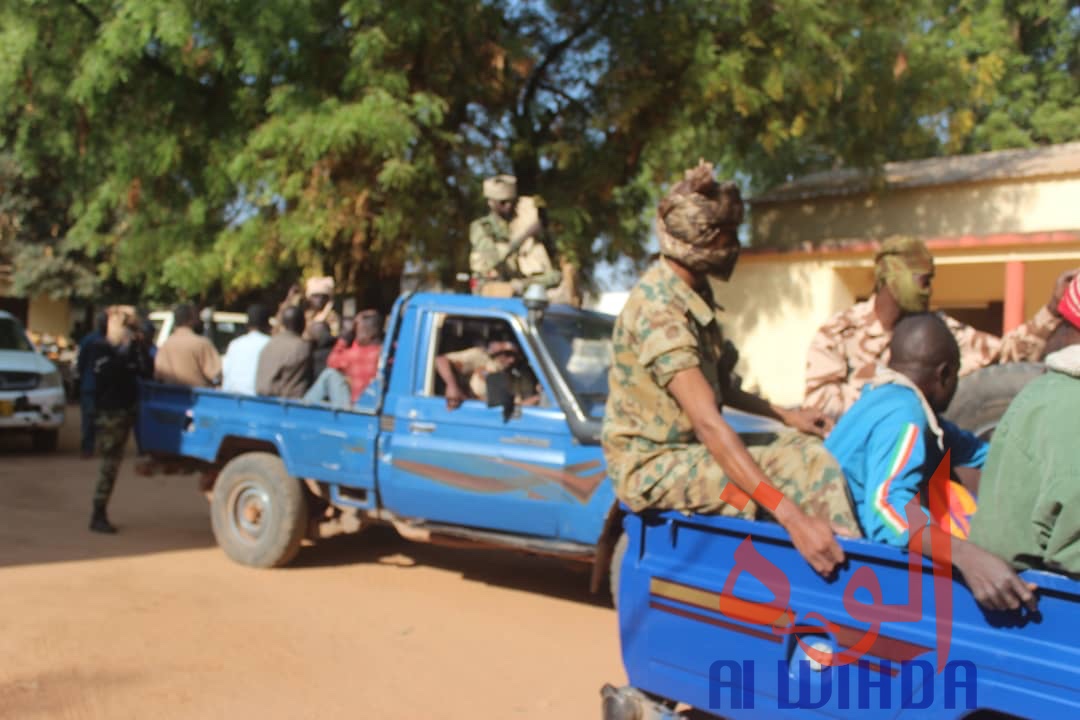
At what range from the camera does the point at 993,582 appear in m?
2.32

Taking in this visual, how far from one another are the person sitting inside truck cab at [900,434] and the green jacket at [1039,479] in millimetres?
184

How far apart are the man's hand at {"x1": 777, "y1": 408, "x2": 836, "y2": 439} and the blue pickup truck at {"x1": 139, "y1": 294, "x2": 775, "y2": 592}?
4.02ft

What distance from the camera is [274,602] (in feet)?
19.7

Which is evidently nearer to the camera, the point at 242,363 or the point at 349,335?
the point at 242,363

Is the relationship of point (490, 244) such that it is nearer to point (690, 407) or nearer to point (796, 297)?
point (690, 407)

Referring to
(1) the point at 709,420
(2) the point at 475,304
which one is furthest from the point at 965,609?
(2) the point at 475,304

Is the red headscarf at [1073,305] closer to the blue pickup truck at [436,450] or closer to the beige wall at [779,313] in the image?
the blue pickup truck at [436,450]

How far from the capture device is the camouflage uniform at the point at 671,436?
Result: 3.08m

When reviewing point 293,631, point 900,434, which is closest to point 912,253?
point 900,434

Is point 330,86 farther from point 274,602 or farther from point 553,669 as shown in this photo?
point 553,669

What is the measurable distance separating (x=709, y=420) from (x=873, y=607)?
727 millimetres

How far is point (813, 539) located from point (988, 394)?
2.76 metres

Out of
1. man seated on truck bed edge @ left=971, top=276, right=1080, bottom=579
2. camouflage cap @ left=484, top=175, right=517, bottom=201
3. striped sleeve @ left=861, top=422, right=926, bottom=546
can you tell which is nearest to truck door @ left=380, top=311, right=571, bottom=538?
camouflage cap @ left=484, top=175, right=517, bottom=201
